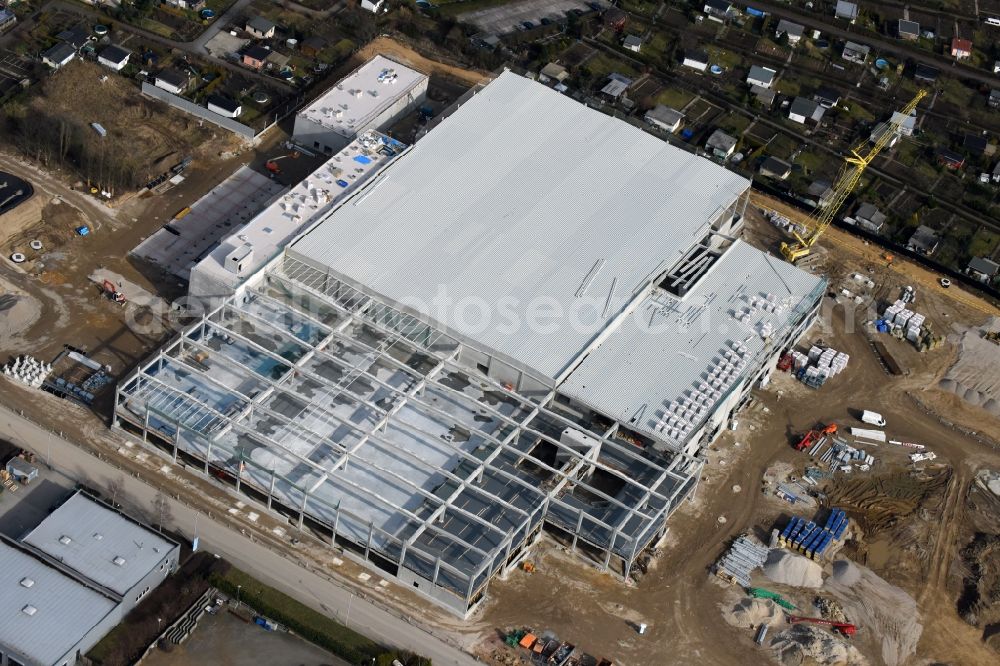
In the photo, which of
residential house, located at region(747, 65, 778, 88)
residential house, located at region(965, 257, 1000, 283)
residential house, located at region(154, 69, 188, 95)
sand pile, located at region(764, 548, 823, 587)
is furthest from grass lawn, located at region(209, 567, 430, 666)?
residential house, located at region(747, 65, 778, 88)

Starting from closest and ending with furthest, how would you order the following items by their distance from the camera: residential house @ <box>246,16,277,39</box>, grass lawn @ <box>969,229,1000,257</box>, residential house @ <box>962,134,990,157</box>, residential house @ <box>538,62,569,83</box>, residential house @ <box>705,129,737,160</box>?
grass lawn @ <box>969,229,1000,257</box> < residential house @ <box>705,129,737,160</box> < residential house @ <box>246,16,277,39</box> < residential house @ <box>962,134,990,157</box> < residential house @ <box>538,62,569,83</box>

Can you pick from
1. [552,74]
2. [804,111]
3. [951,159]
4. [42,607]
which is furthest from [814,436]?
[42,607]

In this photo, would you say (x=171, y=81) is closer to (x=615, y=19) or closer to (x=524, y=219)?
(x=524, y=219)

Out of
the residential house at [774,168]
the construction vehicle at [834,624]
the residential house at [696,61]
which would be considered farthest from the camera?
the residential house at [696,61]

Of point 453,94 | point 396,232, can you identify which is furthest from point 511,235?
point 453,94

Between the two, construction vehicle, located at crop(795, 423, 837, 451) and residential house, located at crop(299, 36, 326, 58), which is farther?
residential house, located at crop(299, 36, 326, 58)

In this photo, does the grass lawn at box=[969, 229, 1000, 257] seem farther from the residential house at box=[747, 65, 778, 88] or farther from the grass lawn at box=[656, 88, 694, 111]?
the grass lawn at box=[656, 88, 694, 111]

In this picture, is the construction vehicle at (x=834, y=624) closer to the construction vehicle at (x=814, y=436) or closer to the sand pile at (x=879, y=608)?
the sand pile at (x=879, y=608)

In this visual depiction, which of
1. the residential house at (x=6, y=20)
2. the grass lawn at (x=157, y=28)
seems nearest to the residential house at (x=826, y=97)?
the grass lawn at (x=157, y=28)
